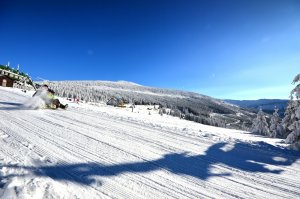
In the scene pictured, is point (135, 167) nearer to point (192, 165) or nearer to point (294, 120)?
point (192, 165)

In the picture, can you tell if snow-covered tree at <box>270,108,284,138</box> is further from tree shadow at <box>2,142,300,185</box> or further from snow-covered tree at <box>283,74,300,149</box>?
tree shadow at <box>2,142,300,185</box>

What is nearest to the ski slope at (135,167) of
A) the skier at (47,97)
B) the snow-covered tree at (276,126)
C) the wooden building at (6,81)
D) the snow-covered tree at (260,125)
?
the skier at (47,97)

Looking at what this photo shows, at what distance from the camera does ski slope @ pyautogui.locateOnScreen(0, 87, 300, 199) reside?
4.82 metres

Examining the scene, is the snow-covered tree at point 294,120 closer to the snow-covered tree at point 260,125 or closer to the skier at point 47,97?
the skier at point 47,97

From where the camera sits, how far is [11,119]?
1151 centimetres

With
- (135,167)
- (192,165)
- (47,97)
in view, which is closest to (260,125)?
(47,97)

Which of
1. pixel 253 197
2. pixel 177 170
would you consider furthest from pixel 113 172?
pixel 253 197

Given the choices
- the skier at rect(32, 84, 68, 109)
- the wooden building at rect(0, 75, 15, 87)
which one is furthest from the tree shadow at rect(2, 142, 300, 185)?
the wooden building at rect(0, 75, 15, 87)

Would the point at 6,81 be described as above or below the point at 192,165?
above

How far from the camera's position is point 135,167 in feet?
20.0

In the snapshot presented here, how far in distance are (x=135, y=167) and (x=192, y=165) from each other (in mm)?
1504

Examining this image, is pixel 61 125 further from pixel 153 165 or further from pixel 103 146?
pixel 153 165

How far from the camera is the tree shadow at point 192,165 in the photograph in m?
5.45

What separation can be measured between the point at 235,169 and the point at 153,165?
6.88 ft
